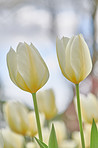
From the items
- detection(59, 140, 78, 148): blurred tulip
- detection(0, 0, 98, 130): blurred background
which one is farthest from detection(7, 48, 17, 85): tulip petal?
detection(0, 0, 98, 130): blurred background

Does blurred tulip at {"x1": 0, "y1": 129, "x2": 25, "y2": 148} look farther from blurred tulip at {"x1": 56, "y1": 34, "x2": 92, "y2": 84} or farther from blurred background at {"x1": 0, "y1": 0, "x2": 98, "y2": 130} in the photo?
blurred background at {"x1": 0, "y1": 0, "x2": 98, "y2": 130}

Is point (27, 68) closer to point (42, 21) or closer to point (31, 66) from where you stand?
point (31, 66)

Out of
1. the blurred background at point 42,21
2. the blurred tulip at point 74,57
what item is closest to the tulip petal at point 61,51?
the blurred tulip at point 74,57

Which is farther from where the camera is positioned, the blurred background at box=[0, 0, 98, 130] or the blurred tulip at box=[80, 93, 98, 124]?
the blurred background at box=[0, 0, 98, 130]

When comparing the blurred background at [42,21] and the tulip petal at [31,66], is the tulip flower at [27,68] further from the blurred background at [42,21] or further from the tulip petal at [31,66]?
the blurred background at [42,21]

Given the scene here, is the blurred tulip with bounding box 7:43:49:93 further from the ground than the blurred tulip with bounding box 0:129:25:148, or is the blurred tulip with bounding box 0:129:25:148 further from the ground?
the blurred tulip with bounding box 7:43:49:93

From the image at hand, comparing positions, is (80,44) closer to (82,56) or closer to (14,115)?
(82,56)

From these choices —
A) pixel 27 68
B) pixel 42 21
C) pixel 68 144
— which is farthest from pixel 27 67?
pixel 42 21
